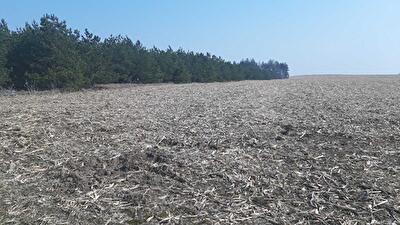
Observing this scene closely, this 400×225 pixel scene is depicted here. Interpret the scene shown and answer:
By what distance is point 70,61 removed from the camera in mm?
31984

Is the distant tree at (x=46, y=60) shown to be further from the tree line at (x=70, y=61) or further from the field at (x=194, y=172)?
the field at (x=194, y=172)

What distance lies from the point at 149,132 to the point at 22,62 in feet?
85.8

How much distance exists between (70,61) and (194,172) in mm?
27314

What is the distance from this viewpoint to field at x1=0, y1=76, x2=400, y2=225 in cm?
518

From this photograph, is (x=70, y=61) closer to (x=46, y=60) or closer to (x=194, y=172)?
(x=46, y=60)

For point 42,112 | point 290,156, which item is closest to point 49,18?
point 42,112

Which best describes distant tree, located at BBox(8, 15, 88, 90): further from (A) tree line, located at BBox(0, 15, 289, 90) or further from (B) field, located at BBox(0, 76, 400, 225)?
(B) field, located at BBox(0, 76, 400, 225)

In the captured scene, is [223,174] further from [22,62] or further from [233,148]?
[22,62]

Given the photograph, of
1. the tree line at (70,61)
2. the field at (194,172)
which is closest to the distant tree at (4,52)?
the tree line at (70,61)

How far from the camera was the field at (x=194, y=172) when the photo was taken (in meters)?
5.18

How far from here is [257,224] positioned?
4918 millimetres

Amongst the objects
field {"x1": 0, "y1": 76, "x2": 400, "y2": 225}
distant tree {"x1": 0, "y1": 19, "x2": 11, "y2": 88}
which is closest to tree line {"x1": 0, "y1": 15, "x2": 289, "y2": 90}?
distant tree {"x1": 0, "y1": 19, "x2": 11, "y2": 88}

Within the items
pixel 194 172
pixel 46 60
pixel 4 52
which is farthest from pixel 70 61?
pixel 194 172

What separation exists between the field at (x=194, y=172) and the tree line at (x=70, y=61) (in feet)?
70.0
